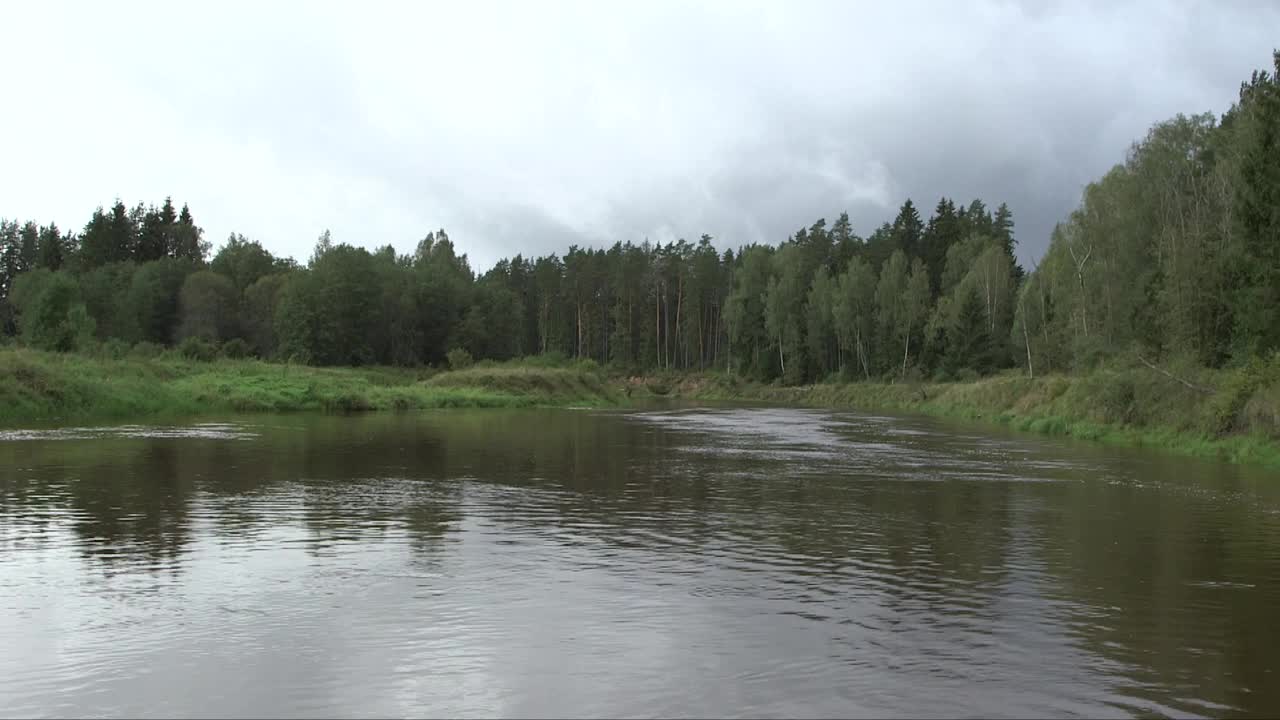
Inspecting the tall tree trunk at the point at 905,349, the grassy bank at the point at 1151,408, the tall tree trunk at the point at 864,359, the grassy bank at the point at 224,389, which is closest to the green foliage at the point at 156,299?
the grassy bank at the point at 224,389

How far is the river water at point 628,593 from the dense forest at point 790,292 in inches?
904

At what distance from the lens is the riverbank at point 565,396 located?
33750 mm

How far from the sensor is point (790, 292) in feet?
385

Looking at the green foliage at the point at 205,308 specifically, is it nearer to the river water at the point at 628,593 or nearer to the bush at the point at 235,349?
the bush at the point at 235,349

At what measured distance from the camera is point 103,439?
33.4m

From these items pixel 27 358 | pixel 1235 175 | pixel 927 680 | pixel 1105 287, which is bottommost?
pixel 927 680

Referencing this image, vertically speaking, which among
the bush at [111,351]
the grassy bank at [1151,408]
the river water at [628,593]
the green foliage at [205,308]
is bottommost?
the river water at [628,593]

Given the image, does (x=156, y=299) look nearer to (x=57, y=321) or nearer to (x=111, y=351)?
(x=57, y=321)

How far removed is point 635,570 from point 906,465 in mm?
18466

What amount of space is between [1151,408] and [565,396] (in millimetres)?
50595

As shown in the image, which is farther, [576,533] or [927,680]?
[576,533]

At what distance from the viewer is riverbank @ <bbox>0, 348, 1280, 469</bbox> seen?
33750 millimetres

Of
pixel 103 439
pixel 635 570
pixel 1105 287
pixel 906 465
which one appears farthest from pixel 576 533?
pixel 1105 287

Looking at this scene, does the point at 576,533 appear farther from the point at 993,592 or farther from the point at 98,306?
the point at 98,306
